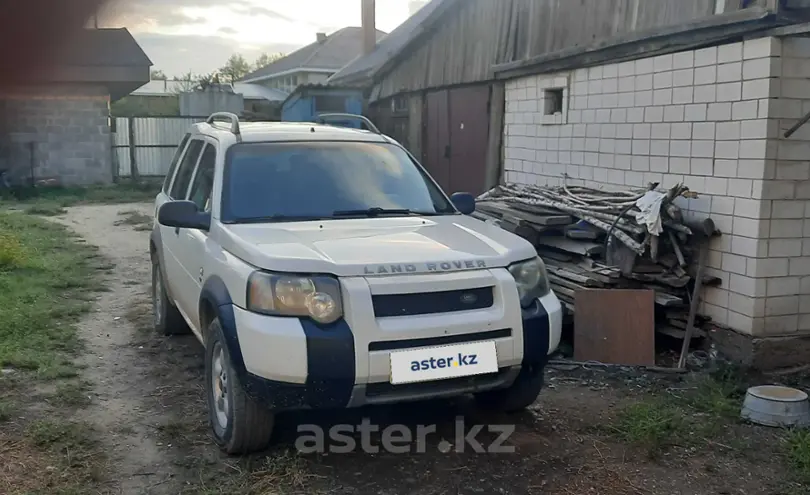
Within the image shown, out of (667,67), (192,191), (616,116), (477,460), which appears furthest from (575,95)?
(477,460)

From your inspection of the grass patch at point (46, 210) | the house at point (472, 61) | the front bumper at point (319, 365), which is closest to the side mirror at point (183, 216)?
the front bumper at point (319, 365)

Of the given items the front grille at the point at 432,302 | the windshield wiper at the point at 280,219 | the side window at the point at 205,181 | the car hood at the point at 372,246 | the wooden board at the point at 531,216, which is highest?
the side window at the point at 205,181

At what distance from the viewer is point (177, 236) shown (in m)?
5.32

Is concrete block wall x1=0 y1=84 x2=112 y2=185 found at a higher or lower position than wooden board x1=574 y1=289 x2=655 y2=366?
higher

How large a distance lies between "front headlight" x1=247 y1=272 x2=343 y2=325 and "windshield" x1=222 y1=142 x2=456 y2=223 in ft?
2.90

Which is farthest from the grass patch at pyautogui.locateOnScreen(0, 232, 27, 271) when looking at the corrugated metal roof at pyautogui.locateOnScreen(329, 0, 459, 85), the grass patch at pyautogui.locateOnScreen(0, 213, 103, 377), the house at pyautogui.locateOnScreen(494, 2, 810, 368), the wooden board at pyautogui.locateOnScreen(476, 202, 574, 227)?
the corrugated metal roof at pyautogui.locateOnScreen(329, 0, 459, 85)

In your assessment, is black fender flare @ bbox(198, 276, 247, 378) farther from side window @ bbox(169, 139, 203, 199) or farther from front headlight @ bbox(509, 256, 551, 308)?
side window @ bbox(169, 139, 203, 199)

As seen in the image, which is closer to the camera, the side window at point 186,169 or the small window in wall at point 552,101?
the side window at point 186,169

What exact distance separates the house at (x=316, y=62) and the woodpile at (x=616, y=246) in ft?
102

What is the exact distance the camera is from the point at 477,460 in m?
3.96

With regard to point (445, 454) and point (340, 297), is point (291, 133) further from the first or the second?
point (445, 454)

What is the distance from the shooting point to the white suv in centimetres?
352

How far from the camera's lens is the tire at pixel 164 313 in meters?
6.21

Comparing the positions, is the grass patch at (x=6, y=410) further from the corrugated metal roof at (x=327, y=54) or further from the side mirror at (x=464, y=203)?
the corrugated metal roof at (x=327, y=54)
